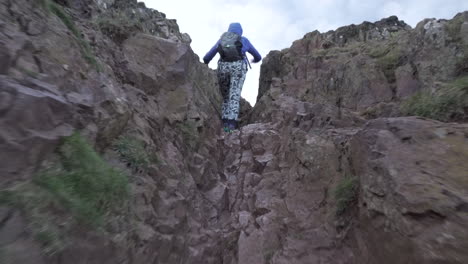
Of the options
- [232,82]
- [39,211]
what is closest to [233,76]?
[232,82]

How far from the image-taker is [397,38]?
8.41 m

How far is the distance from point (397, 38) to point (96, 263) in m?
8.68

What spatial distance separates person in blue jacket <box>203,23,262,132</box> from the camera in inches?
367

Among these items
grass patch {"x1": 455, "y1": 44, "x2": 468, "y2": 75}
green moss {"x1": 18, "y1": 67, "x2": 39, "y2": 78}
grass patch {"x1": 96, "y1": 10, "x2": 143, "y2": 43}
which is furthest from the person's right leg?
green moss {"x1": 18, "y1": 67, "x2": 39, "y2": 78}

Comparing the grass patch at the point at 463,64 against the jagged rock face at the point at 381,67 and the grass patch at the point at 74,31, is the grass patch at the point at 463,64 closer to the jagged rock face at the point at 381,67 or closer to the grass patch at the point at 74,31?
the jagged rock face at the point at 381,67

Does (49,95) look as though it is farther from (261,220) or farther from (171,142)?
(261,220)

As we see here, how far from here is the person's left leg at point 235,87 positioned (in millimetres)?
9289

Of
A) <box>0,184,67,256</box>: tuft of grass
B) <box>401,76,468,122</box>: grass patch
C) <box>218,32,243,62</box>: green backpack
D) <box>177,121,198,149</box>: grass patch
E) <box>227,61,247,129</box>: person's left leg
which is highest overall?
<box>218,32,243,62</box>: green backpack

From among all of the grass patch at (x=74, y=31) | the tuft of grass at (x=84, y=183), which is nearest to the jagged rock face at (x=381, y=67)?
the tuft of grass at (x=84, y=183)

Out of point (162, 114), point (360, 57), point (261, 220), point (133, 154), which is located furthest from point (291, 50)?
point (133, 154)

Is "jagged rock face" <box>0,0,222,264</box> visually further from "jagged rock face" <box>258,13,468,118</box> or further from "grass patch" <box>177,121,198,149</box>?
"jagged rock face" <box>258,13,468,118</box>

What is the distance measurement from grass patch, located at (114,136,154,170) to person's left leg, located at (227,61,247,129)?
4952mm

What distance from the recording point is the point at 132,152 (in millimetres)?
4277

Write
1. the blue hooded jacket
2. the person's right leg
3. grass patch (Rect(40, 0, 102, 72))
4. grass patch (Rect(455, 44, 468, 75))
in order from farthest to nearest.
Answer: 1. the blue hooded jacket
2. the person's right leg
3. grass patch (Rect(455, 44, 468, 75))
4. grass patch (Rect(40, 0, 102, 72))
